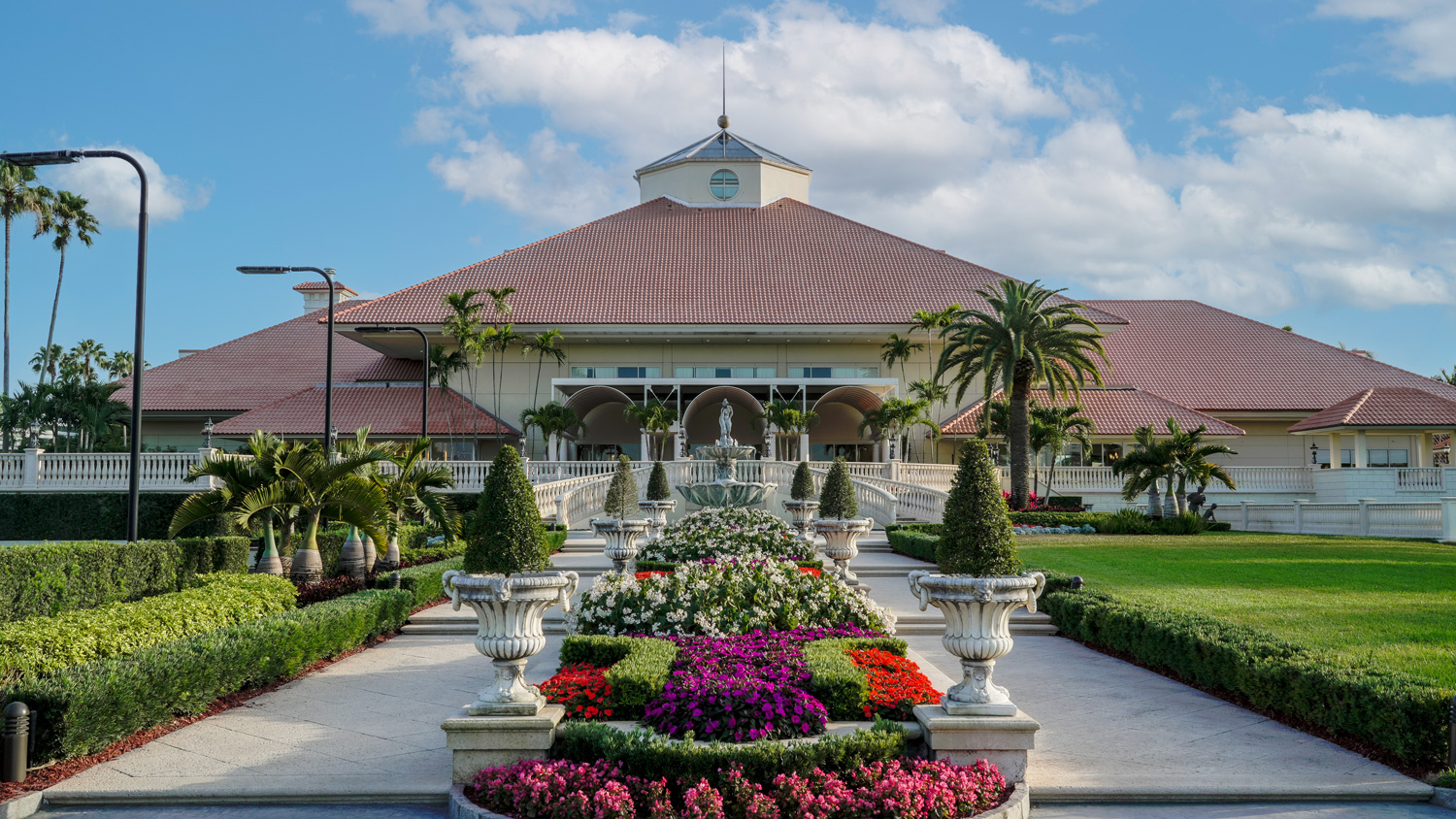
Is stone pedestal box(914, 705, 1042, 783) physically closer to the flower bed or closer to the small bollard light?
the flower bed

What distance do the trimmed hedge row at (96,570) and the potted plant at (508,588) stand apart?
801 centimetres

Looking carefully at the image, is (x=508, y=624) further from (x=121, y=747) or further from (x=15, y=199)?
(x=15, y=199)

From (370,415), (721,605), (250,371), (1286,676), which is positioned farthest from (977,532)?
(250,371)

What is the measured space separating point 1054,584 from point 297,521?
12.3 metres

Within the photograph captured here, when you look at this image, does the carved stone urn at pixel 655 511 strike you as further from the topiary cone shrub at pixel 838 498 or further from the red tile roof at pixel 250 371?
the red tile roof at pixel 250 371

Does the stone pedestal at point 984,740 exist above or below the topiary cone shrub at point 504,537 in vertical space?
below

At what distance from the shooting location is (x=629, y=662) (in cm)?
768

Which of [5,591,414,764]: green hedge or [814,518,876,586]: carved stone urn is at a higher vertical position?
[814,518,876,586]: carved stone urn

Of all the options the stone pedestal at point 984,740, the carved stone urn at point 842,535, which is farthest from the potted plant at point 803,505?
the stone pedestal at point 984,740

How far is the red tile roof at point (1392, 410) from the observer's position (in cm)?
3603

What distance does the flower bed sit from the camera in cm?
579

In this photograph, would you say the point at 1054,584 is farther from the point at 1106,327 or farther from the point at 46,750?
the point at 1106,327

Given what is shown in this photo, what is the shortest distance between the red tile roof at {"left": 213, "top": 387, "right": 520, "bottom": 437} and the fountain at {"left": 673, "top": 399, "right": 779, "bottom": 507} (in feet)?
54.7

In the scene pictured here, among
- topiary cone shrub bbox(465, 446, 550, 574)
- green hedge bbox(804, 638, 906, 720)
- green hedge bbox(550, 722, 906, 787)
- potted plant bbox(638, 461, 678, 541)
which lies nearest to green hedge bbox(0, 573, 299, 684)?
topiary cone shrub bbox(465, 446, 550, 574)
